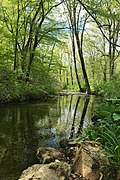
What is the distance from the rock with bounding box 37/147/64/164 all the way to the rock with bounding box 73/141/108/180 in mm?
726

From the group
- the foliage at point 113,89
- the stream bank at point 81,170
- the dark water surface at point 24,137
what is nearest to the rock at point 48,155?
the dark water surface at point 24,137

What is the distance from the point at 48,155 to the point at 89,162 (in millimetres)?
1211

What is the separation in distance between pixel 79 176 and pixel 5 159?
2.06 m

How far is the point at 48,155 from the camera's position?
475 cm

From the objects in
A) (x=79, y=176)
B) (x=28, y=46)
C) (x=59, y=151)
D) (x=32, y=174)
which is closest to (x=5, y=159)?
(x=59, y=151)

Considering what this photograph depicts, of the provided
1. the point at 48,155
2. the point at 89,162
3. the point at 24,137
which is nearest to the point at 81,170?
the point at 89,162

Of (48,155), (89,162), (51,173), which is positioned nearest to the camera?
(51,173)

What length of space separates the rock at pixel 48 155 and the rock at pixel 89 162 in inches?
28.6

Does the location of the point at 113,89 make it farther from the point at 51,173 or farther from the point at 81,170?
the point at 51,173

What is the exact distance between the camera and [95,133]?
5531 mm

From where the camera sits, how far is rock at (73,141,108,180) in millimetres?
3585

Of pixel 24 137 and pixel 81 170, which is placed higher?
pixel 81 170

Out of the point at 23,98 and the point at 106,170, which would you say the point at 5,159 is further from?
the point at 23,98

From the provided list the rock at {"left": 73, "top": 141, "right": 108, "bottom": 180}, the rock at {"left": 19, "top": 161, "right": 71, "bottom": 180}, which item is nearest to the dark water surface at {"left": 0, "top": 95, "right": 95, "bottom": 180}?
the rock at {"left": 19, "top": 161, "right": 71, "bottom": 180}
